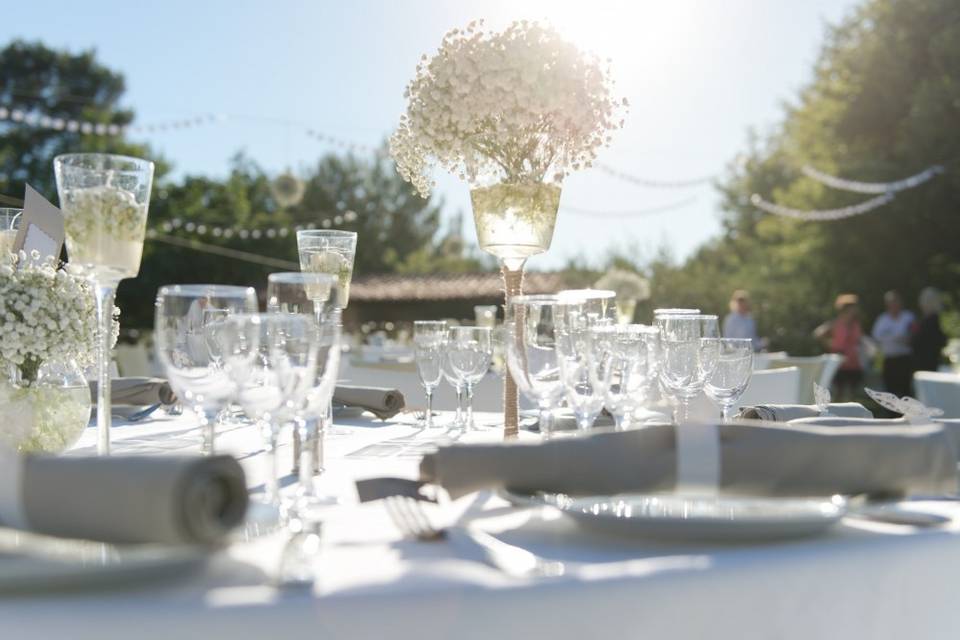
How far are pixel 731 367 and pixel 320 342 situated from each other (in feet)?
2.92

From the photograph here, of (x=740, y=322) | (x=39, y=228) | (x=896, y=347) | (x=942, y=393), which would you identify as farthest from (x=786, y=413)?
(x=896, y=347)

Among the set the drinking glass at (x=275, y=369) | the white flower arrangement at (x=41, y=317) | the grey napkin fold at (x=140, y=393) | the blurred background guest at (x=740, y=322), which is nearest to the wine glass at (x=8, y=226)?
the white flower arrangement at (x=41, y=317)

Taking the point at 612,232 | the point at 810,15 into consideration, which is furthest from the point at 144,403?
the point at 810,15

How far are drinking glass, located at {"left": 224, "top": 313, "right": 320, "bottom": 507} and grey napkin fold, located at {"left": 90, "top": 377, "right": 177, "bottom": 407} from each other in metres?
1.57

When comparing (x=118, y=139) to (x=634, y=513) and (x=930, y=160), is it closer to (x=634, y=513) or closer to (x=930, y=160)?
(x=930, y=160)

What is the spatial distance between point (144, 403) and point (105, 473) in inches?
71.7

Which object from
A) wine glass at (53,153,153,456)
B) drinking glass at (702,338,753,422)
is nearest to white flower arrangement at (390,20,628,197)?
drinking glass at (702,338,753,422)

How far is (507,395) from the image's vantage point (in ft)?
6.29

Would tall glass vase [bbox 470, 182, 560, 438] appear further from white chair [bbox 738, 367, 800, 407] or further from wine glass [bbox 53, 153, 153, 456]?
white chair [bbox 738, 367, 800, 407]

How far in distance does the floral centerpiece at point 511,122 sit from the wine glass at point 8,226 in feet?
2.93

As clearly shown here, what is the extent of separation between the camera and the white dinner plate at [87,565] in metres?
0.76

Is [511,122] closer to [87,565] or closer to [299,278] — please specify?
[299,278]

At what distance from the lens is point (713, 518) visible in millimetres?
942

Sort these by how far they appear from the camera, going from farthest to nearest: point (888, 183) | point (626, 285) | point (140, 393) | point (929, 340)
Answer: point (888, 183), point (929, 340), point (626, 285), point (140, 393)
